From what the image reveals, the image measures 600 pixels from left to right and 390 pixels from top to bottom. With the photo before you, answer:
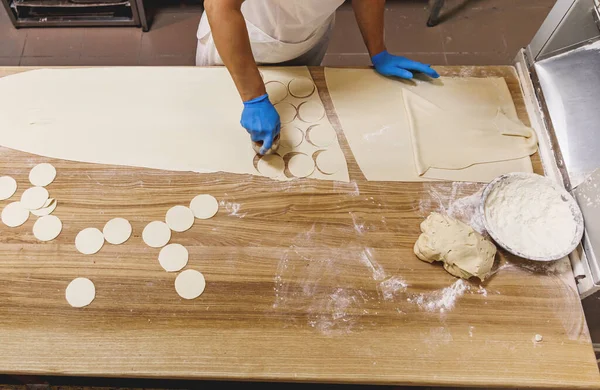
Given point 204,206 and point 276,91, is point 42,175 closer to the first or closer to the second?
point 204,206

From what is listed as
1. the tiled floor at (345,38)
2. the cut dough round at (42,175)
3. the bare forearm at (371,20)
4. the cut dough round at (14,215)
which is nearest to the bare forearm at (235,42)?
the bare forearm at (371,20)

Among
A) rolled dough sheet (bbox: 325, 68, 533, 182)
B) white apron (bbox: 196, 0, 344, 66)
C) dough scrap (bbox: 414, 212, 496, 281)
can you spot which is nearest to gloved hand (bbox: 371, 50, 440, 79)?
rolled dough sheet (bbox: 325, 68, 533, 182)

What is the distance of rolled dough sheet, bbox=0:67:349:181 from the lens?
1.50m

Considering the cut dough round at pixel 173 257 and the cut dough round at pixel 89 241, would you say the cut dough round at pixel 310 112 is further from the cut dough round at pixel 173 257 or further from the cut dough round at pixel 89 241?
the cut dough round at pixel 89 241

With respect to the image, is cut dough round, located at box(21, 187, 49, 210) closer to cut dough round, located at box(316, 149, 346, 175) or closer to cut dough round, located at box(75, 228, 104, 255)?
cut dough round, located at box(75, 228, 104, 255)

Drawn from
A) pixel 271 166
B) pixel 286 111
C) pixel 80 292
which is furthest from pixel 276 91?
pixel 80 292

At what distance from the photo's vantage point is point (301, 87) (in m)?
1.65

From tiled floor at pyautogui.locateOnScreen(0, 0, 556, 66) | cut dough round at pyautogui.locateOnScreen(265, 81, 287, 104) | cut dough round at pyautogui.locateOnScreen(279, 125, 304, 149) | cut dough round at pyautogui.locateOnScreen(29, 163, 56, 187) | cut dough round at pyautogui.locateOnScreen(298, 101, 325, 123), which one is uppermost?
cut dough round at pyautogui.locateOnScreen(265, 81, 287, 104)

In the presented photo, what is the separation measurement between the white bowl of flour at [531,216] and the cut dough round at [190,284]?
2.84 feet

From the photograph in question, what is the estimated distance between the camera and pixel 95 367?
1.17 m

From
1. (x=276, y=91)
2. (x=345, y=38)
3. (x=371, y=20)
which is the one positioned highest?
(x=371, y=20)

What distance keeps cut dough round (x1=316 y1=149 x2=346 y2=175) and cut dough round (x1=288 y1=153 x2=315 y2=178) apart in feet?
0.09

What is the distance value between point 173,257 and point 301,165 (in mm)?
506

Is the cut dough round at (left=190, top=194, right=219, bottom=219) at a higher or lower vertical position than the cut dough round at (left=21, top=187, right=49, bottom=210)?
lower
